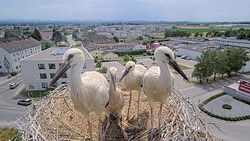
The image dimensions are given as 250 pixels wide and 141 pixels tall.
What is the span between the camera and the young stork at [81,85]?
273 cm

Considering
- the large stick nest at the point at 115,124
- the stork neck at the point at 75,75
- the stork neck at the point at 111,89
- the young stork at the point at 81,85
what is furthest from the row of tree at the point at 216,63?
the stork neck at the point at 75,75

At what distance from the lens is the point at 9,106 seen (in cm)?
1546

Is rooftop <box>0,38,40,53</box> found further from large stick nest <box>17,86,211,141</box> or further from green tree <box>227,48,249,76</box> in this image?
green tree <box>227,48,249,76</box>

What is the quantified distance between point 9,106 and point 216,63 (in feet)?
61.1

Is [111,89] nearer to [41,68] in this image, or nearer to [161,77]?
[161,77]

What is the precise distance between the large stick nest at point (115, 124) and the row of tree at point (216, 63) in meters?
15.2

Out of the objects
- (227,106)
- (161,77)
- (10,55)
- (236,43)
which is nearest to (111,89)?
(161,77)

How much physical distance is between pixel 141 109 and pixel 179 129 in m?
1.53

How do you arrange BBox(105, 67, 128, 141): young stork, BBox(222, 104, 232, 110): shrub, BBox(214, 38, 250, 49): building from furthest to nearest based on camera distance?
1. BBox(214, 38, 250, 49): building
2. BBox(222, 104, 232, 110): shrub
3. BBox(105, 67, 128, 141): young stork

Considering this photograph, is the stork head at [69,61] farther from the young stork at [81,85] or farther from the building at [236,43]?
A: the building at [236,43]

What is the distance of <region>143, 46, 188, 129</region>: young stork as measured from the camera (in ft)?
9.96

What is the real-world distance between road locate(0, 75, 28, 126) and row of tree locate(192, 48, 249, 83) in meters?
15.5

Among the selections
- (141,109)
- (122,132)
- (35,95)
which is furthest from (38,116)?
(35,95)

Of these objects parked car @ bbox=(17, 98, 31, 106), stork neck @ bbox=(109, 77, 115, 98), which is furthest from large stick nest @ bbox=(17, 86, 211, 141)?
parked car @ bbox=(17, 98, 31, 106)
